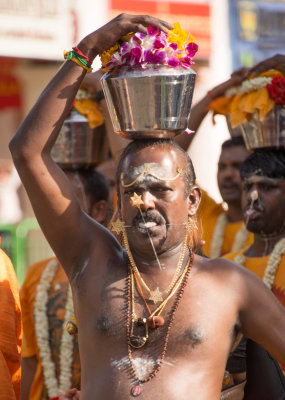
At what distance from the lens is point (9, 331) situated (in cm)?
409

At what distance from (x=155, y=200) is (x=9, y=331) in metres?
1.12

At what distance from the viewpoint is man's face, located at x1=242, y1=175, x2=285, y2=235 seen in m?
5.25

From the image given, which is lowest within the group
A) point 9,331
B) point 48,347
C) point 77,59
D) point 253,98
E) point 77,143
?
point 48,347

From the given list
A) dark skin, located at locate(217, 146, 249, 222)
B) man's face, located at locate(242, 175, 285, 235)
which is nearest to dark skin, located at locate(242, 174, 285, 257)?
man's face, located at locate(242, 175, 285, 235)

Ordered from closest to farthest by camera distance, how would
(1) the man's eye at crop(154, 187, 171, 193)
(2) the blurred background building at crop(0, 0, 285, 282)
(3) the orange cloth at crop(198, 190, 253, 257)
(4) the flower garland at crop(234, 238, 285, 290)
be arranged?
1. (1) the man's eye at crop(154, 187, 171, 193)
2. (4) the flower garland at crop(234, 238, 285, 290)
3. (3) the orange cloth at crop(198, 190, 253, 257)
4. (2) the blurred background building at crop(0, 0, 285, 282)

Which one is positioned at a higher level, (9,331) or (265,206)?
(9,331)

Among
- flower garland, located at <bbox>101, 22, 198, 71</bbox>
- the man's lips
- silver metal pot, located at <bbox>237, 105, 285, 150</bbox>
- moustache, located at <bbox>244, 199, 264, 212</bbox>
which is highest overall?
flower garland, located at <bbox>101, 22, 198, 71</bbox>

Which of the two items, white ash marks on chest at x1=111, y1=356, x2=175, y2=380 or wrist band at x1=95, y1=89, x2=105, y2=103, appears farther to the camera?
wrist band at x1=95, y1=89, x2=105, y2=103

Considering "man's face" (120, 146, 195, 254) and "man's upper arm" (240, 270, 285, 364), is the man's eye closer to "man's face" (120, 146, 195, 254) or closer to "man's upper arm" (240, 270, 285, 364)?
"man's face" (120, 146, 195, 254)

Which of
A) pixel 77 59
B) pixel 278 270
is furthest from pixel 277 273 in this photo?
pixel 77 59

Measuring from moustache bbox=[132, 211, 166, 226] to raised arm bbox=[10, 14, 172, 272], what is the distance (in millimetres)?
238

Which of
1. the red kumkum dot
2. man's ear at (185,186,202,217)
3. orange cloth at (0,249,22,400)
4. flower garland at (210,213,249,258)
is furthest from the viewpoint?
flower garland at (210,213,249,258)

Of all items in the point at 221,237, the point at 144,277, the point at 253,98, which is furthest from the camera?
the point at 221,237

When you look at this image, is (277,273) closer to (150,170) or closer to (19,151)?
(150,170)
